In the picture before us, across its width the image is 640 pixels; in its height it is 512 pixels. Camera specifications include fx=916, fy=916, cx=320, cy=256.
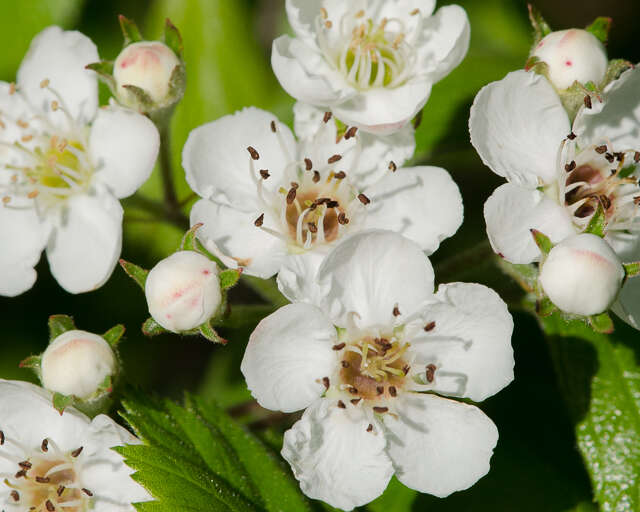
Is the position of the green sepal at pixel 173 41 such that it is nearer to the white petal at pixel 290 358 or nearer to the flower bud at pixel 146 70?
the flower bud at pixel 146 70

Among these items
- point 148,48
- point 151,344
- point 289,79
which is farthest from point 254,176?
point 151,344

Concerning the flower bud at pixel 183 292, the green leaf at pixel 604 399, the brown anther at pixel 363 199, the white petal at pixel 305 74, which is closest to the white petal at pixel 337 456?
the flower bud at pixel 183 292

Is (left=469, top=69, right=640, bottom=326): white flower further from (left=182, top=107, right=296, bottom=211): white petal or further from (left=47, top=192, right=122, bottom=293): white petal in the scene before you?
(left=47, top=192, right=122, bottom=293): white petal

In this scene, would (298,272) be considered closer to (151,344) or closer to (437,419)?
(437,419)

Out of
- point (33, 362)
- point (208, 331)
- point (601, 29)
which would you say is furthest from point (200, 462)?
point (601, 29)

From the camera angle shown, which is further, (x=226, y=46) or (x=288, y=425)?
(x=226, y=46)

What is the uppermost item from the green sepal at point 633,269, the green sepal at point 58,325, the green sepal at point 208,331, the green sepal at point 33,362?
the green sepal at point 633,269

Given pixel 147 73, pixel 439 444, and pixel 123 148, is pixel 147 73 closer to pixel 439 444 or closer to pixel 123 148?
pixel 123 148
